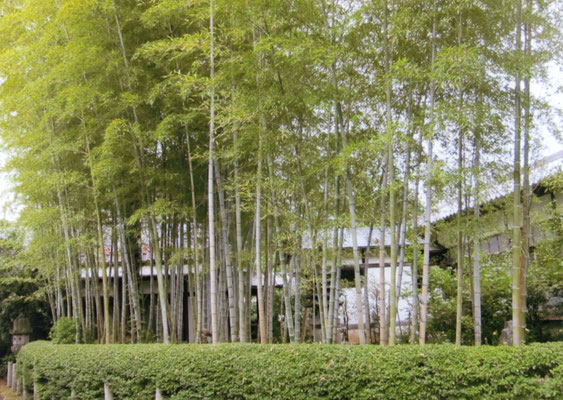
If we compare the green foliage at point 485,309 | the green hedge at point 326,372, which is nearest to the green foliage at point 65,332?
the green hedge at point 326,372

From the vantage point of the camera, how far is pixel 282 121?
182 inches

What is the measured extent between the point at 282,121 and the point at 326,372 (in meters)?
2.36

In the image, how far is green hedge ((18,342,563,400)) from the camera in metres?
2.92

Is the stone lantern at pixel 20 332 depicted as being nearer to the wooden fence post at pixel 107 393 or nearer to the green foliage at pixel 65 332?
the green foliage at pixel 65 332

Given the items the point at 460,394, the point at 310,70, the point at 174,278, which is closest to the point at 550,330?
the point at 460,394

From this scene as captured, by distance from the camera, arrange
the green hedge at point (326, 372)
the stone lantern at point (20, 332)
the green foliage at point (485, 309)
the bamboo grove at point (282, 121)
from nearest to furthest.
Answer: the green hedge at point (326, 372) → the bamboo grove at point (282, 121) → the green foliage at point (485, 309) → the stone lantern at point (20, 332)

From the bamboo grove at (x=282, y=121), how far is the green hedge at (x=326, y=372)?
14.6 inches

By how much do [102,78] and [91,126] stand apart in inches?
27.9

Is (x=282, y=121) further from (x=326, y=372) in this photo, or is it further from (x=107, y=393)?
(x=107, y=393)

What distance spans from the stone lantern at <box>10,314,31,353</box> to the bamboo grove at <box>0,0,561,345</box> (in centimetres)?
422

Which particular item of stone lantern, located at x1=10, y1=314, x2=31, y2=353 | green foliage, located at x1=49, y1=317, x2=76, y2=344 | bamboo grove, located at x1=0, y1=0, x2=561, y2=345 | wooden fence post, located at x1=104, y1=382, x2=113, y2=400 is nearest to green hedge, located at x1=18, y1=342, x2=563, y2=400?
wooden fence post, located at x1=104, y1=382, x2=113, y2=400

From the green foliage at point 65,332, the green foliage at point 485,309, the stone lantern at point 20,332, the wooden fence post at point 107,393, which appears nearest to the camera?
the wooden fence post at point 107,393

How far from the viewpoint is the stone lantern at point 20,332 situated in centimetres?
959

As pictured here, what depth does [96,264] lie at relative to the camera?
735cm
